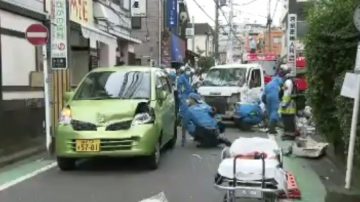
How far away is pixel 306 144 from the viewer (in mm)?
11078

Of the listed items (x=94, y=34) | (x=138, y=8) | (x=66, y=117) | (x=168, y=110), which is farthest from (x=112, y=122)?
(x=138, y=8)

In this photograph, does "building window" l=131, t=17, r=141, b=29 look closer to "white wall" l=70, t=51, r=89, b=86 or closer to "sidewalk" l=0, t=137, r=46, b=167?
"white wall" l=70, t=51, r=89, b=86

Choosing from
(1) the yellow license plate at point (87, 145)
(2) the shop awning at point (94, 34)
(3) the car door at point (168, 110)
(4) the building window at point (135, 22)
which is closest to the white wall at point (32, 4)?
(2) the shop awning at point (94, 34)

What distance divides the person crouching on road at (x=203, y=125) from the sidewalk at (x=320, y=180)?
1.86m

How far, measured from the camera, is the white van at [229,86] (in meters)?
16.9

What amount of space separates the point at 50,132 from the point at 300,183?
562cm

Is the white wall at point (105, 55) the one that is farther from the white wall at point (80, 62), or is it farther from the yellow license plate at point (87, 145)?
the yellow license plate at point (87, 145)

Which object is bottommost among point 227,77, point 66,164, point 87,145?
point 66,164

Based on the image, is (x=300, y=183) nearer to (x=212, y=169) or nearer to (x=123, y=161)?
(x=212, y=169)

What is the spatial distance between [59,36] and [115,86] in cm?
286

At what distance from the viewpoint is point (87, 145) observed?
9000mm

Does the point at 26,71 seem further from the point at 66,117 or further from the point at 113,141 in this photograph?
the point at 113,141

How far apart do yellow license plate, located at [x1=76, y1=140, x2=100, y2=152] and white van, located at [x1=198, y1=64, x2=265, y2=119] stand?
26.7 feet

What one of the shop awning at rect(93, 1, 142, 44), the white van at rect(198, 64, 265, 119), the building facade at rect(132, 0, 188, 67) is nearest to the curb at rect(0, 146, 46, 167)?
the white van at rect(198, 64, 265, 119)
